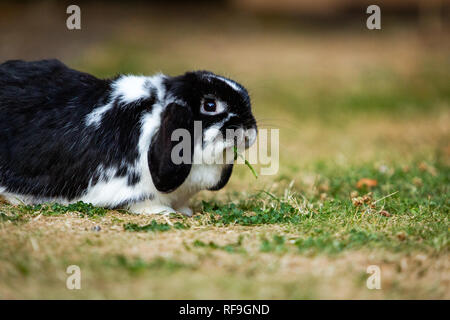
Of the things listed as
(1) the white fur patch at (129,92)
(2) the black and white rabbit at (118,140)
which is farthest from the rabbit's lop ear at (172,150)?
(1) the white fur patch at (129,92)

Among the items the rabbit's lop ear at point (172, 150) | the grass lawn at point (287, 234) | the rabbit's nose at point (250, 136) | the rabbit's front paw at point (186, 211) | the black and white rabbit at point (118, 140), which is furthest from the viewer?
the rabbit's front paw at point (186, 211)

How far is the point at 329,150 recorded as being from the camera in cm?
719

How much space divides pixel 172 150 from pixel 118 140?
1.52 feet

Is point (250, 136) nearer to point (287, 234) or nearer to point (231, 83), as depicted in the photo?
point (231, 83)

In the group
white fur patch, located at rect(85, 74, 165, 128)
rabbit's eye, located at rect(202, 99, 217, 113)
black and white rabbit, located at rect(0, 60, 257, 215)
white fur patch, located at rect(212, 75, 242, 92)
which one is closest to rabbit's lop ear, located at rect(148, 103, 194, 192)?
black and white rabbit, located at rect(0, 60, 257, 215)

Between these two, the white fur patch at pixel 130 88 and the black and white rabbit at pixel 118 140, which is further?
the white fur patch at pixel 130 88

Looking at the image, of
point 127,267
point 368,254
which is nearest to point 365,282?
point 368,254

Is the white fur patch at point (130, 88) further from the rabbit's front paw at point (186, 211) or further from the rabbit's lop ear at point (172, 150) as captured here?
the rabbit's front paw at point (186, 211)

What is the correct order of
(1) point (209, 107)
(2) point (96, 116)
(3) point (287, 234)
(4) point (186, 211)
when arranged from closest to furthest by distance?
(3) point (287, 234), (1) point (209, 107), (2) point (96, 116), (4) point (186, 211)

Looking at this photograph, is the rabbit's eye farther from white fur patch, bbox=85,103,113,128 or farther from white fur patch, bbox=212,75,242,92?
white fur patch, bbox=85,103,113,128


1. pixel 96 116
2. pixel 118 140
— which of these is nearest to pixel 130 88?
pixel 96 116

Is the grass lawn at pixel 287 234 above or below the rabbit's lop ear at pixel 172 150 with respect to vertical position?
below

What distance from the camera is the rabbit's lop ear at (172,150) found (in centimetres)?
370

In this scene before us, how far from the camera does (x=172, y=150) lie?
3688mm
